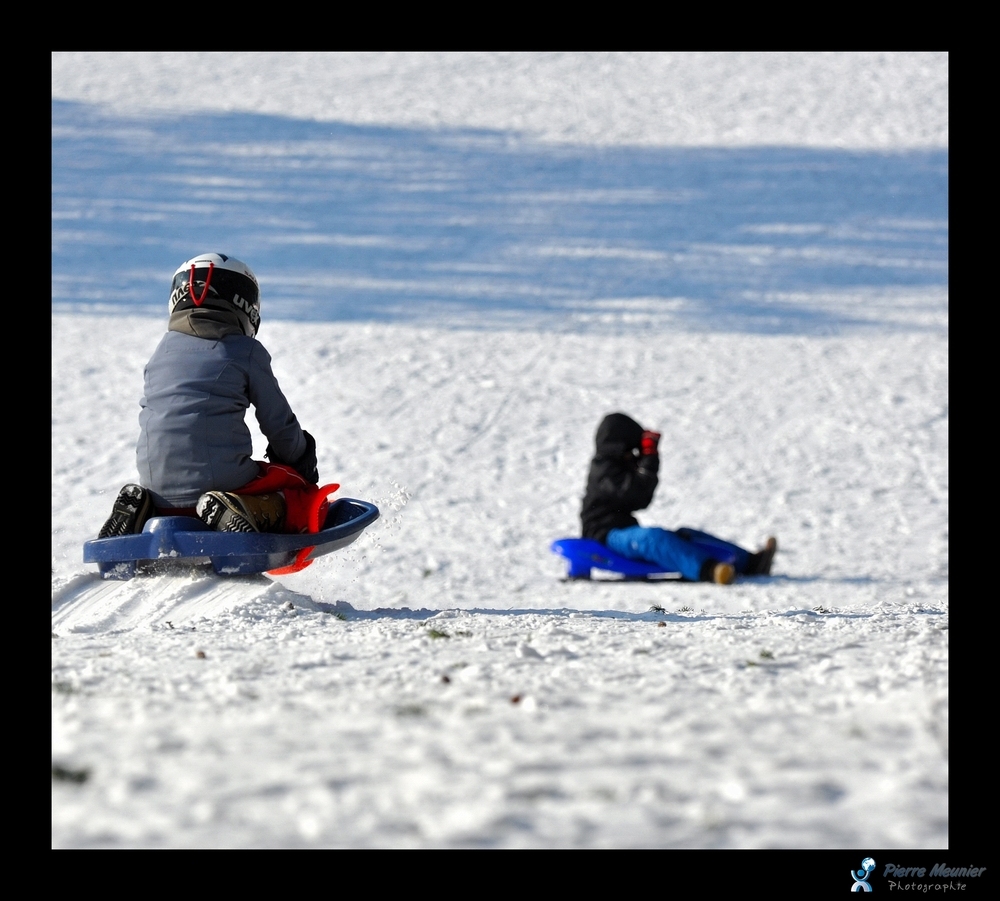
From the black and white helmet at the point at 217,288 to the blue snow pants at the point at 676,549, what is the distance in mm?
3845

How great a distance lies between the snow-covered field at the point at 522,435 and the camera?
8.95 ft

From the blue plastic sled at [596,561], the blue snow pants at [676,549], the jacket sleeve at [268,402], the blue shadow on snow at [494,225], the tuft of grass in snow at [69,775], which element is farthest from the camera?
the blue shadow on snow at [494,225]

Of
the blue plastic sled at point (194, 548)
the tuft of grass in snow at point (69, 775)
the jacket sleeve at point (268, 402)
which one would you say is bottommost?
the tuft of grass in snow at point (69, 775)

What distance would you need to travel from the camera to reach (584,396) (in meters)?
12.1

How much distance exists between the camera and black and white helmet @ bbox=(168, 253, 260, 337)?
573 cm

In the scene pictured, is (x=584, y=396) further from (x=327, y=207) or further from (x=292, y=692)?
(x=292, y=692)

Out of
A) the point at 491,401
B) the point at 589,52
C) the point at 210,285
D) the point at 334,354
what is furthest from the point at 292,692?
the point at 589,52

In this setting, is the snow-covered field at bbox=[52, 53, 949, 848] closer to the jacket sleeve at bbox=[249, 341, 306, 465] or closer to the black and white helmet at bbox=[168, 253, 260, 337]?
the jacket sleeve at bbox=[249, 341, 306, 465]

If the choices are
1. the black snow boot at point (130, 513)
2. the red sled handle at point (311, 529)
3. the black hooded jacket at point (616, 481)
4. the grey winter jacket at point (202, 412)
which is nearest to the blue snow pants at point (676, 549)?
the black hooded jacket at point (616, 481)

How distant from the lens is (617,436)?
9023 millimetres

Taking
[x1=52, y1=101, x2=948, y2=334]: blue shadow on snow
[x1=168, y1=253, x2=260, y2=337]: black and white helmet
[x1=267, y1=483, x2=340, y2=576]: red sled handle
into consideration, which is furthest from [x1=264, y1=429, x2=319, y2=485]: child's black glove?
[x1=52, y1=101, x2=948, y2=334]: blue shadow on snow

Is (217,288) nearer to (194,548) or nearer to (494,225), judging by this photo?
(194,548)

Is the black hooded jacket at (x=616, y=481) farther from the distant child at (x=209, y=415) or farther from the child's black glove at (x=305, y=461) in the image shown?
the distant child at (x=209, y=415)

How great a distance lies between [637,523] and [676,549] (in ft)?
1.48
